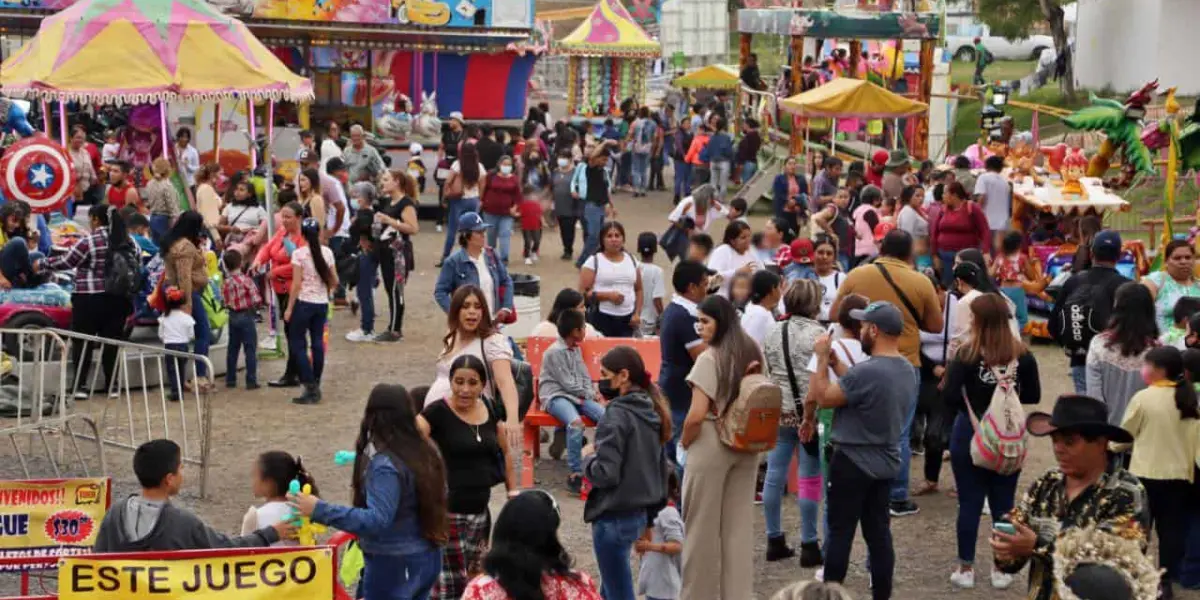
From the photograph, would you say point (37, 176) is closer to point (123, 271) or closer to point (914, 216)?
point (123, 271)

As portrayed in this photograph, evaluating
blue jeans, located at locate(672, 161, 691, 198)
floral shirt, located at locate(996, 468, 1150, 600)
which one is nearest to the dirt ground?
floral shirt, located at locate(996, 468, 1150, 600)

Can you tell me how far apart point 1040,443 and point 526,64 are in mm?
22839

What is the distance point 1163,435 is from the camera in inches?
324

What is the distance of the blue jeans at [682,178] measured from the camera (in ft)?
89.7

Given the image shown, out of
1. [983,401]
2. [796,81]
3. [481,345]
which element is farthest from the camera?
[796,81]

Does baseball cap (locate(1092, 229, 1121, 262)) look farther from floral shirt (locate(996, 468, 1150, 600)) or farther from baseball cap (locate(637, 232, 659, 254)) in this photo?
floral shirt (locate(996, 468, 1150, 600))

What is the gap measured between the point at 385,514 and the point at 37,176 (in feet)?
31.9

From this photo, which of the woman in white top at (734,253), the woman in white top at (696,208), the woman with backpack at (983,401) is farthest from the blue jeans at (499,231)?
the woman with backpack at (983,401)

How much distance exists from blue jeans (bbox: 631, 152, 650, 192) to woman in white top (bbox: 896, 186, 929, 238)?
13.8m

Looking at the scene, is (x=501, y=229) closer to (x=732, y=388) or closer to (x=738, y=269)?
(x=738, y=269)

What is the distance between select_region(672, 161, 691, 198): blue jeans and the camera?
27.3 metres

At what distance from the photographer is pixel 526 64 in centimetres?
3353

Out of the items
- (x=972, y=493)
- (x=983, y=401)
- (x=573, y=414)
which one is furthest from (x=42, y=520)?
(x=983, y=401)

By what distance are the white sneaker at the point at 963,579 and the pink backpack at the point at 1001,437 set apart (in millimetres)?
637
